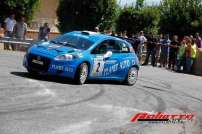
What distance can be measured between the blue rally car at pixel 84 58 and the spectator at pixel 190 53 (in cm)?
1104

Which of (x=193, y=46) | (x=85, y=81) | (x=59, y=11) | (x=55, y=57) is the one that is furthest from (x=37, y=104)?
(x=59, y=11)

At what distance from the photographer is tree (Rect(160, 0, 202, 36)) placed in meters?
41.9

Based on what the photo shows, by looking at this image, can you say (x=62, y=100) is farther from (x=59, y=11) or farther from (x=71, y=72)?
(x=59, y=11)

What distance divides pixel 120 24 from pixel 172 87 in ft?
71.8

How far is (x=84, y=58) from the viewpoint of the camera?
17.3 m

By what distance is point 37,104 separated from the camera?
12.6 metres

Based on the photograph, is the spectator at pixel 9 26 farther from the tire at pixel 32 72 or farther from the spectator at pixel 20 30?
the tire at pixel 32 72

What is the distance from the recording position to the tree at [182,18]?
41.9 meters

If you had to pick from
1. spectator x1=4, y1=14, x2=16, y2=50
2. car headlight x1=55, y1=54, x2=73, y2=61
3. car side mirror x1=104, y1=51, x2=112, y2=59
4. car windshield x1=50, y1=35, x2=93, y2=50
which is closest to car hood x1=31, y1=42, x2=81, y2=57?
car headlight x1=55, y1=54, x2=73, y2=61

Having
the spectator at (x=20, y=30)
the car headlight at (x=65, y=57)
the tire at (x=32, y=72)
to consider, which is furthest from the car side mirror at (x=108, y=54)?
the spectator at (x=20, y=30)

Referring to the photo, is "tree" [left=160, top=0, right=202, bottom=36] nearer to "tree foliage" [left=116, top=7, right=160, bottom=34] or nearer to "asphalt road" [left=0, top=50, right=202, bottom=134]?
"tree foliage" [left=116, top=7, right=160, bottom=34]

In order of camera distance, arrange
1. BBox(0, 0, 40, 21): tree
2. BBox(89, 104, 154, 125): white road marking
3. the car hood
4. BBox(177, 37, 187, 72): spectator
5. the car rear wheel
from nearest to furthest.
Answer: BBox(89, 104, 154, 125): white road marking < the car hood < the car rear wheel < BBox(177, 37, 187, 72): spectator < BBox(0, 0, 40, 21): tree

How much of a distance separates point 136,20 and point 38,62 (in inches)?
1057

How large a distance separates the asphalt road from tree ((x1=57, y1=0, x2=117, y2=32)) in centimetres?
1737
